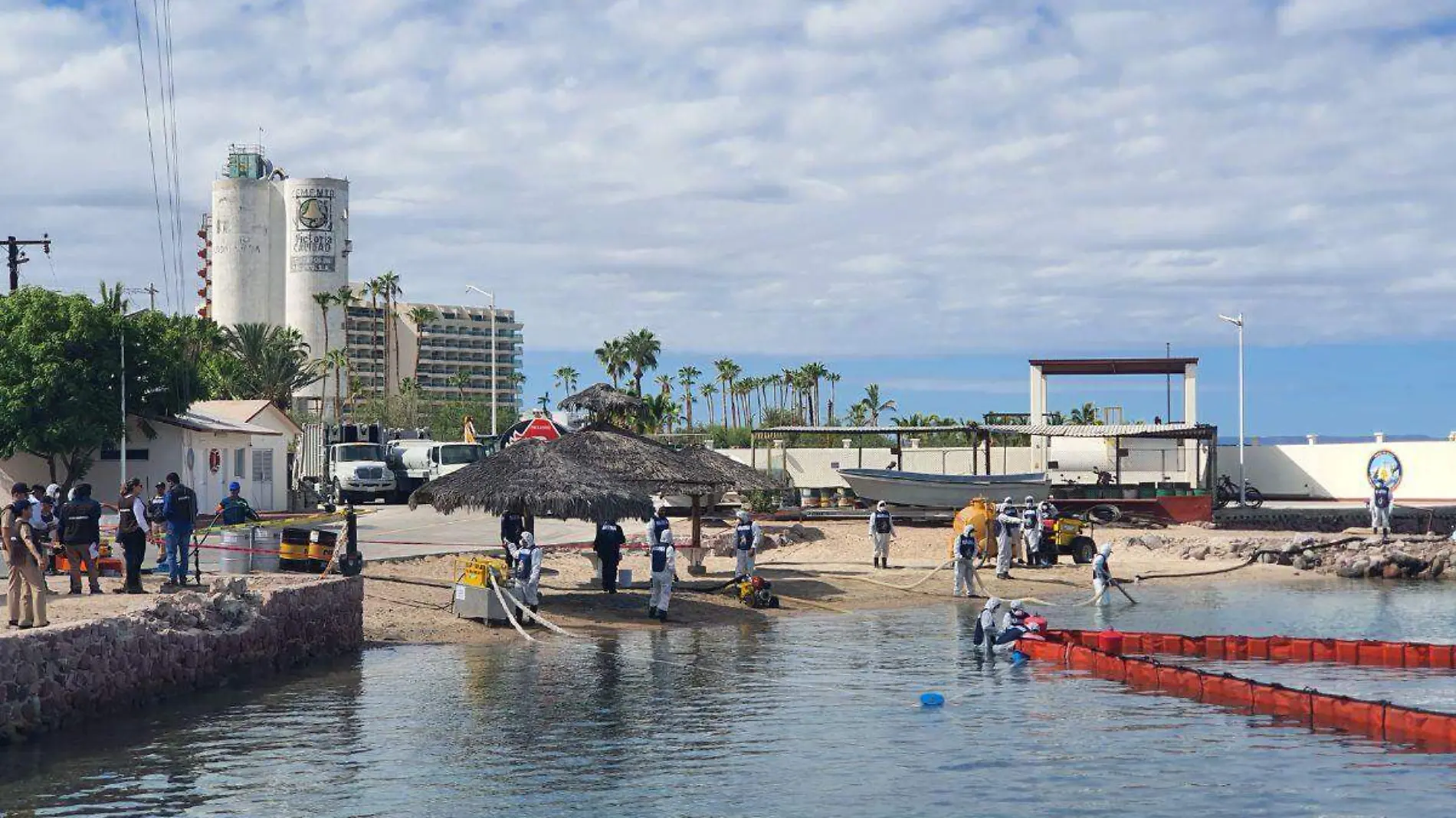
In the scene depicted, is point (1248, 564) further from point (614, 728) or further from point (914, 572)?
point (614, 728)

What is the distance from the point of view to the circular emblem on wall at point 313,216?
17300 centimetres

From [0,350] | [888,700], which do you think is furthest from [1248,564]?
[0,350]

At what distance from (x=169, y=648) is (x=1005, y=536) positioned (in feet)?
71.9

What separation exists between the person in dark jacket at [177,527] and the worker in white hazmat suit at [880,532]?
1837 cm

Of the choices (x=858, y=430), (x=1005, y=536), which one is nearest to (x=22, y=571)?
(x=1005, y=536)

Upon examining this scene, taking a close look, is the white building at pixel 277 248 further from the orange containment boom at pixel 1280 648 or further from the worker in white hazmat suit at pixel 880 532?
the orange containment boom at pixel 1280 648

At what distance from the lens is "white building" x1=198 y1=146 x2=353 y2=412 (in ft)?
568

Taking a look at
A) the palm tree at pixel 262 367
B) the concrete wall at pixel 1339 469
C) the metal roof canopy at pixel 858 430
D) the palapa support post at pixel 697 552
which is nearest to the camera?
the palapa support post at pixel 697 552

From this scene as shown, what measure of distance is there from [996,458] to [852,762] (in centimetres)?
4712

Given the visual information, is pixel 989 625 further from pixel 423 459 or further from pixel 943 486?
pixel 423 459

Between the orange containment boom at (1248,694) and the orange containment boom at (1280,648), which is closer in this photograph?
the orange containment boom at (1248,694)

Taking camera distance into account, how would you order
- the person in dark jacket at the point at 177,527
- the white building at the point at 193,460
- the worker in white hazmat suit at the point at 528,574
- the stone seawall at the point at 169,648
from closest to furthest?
the stone seawall at the point at 169,648, the person in dark jacket at the point at 177,527, the worker in white hazmat suit at the point at 528,574, the white building at the point at 193,460

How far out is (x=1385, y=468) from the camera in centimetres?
6150

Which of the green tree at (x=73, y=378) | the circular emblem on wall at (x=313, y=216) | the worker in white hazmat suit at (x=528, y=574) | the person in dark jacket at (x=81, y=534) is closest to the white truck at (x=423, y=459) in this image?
the green tree at (x=73, y=378)
